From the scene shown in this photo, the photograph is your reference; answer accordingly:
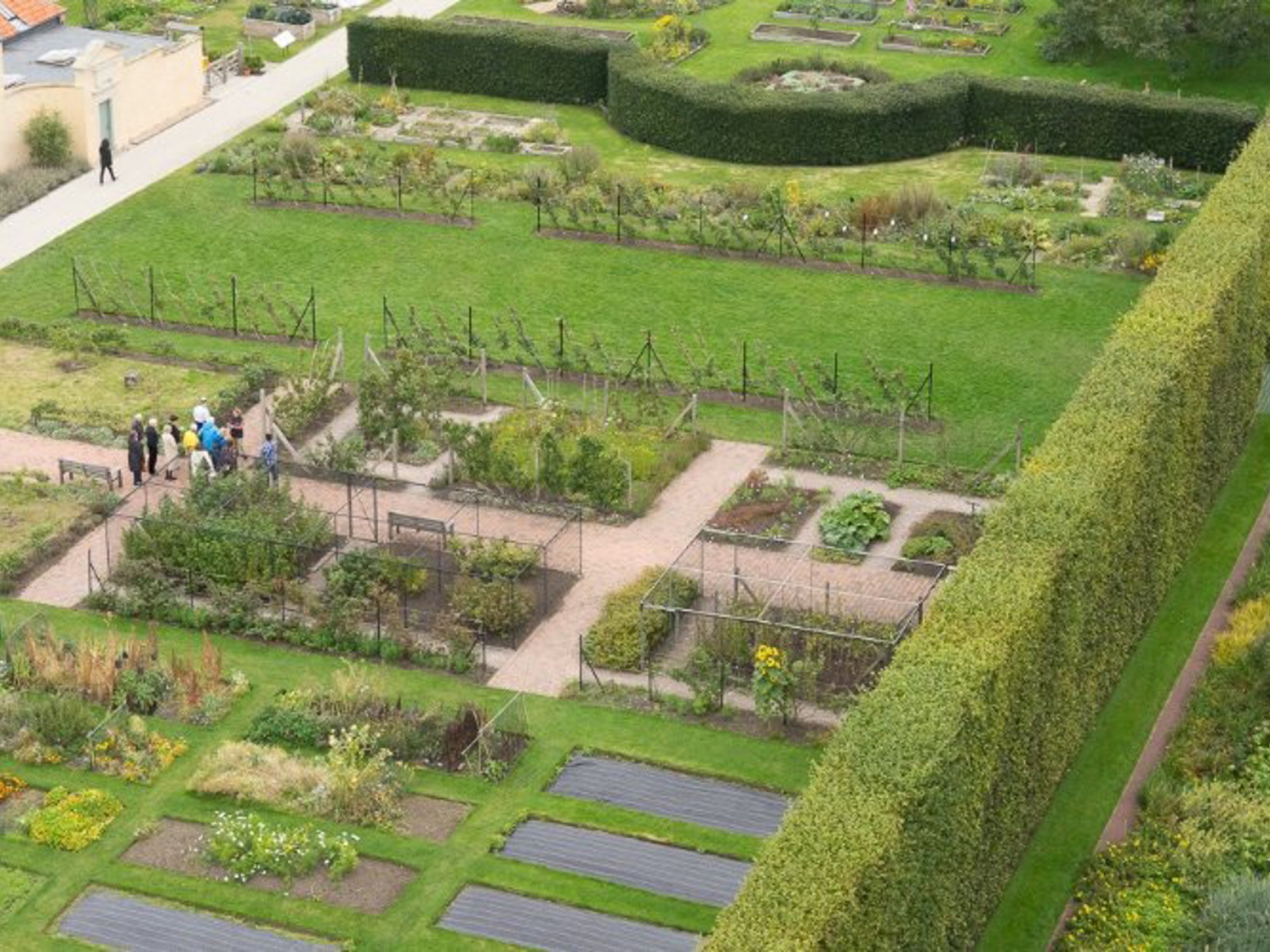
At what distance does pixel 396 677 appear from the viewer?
37.1m

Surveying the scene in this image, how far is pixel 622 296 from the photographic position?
51594mm

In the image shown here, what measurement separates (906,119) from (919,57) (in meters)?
8.68

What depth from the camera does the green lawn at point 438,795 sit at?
31.3 meters

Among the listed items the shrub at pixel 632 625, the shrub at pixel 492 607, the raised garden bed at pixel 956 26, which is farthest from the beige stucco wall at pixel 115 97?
the shrub at pixel 632 625

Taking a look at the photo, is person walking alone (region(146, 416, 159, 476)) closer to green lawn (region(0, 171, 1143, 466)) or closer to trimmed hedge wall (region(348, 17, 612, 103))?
green lawn (region(0, 171, 1143, 466))

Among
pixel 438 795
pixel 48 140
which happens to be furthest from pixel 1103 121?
pixel 438 795

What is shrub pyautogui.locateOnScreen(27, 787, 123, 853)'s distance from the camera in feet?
107

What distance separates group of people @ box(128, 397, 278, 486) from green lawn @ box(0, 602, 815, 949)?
4.88 meters

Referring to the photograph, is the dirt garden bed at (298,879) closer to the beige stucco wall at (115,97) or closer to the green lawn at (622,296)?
the green lawn at (622,296)

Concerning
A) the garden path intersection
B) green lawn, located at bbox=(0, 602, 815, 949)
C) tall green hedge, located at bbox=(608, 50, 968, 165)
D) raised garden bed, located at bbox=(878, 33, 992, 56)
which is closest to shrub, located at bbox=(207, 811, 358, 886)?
green lawn, located at bbox=(0, 602, 815, 949)

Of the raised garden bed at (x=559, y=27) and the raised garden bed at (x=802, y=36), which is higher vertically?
the raised garden bed at (x=559, y=27)

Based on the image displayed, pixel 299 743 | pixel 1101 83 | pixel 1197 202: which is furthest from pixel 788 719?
pixel 1101 83

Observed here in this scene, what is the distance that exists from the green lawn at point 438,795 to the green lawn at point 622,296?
12.0 m

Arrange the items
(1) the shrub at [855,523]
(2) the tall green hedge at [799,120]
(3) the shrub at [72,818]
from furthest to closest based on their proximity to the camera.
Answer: (2) the tall green hedge at [799,120] < (1) the shrub at [855,523] < (3) the shrub at [72,818]
